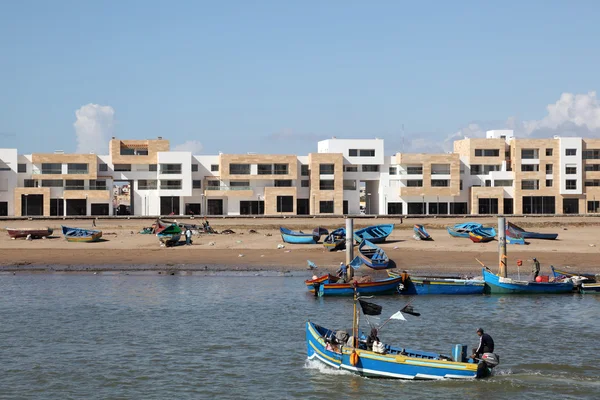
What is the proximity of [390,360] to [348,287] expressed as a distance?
16677mm

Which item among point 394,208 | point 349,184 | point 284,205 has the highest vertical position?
point 349,184

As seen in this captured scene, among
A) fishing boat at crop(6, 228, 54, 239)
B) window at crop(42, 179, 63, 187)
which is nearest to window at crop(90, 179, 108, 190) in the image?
window at crop(42, 179, 63, 187)

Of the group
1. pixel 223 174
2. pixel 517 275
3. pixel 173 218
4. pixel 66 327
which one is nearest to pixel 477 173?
pixel 223 174

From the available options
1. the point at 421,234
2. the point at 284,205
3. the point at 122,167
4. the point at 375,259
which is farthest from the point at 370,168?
the point at 375,259

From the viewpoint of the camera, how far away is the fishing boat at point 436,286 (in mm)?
44719

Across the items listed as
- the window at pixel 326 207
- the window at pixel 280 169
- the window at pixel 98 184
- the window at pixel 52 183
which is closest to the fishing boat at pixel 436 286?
the window at pixel 326 207

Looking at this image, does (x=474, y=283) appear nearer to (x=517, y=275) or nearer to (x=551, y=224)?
(x=517, y=275)

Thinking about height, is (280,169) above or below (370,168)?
below

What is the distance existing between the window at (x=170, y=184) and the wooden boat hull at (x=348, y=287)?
62.4 meters

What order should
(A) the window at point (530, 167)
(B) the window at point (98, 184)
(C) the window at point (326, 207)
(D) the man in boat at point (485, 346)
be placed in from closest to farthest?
(D) the man in boat at point (485, 346)
(B) the window at point (98, 184)
(C) the window at point (326, 207)
(A) the window at point (530, 167)

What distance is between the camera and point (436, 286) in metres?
44.9

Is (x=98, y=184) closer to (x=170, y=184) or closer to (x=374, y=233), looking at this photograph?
(x=170, y=184)

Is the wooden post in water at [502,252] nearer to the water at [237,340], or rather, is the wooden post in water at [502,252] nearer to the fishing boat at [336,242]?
the water at [237,340]

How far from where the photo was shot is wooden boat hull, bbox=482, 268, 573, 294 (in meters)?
45.1
